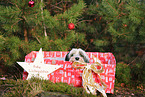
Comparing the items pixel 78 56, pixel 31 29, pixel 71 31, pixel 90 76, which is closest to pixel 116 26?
pixel 71 31

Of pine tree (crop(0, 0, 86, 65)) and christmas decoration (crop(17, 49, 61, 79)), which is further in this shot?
pine tree (crop(0, 0, 86, 65))

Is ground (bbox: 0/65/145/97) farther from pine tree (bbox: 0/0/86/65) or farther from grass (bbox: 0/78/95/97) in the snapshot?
pine tree (bbox: 0/0/86/65)

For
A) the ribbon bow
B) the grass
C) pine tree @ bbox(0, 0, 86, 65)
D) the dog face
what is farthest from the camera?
pine tree @ bbox(0, 0, 86, 65)

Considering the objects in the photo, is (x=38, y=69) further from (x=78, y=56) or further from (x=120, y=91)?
(x=120, y=91)

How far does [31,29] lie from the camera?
2.19 metres

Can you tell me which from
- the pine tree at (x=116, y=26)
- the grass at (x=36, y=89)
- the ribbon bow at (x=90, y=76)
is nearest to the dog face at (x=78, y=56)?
the ribbon bow at (x=90, y=76)

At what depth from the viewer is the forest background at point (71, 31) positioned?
1.84 metres

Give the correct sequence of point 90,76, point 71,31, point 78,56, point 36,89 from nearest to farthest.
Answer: point 36,89 → point 90,76 → point 78,56 → point 71,31

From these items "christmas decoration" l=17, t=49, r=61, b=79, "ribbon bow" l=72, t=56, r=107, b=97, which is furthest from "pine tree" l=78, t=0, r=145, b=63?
"christmas decoration" l=17, t=49, r=61, b=79

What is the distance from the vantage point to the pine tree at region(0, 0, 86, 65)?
1.82 metres

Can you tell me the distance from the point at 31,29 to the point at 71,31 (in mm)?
472

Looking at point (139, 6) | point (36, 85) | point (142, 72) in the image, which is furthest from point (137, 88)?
point (36, 85)

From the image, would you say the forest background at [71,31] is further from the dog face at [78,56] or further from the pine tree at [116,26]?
the dog face at [78,56]

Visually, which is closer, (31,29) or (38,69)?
(38,69)
